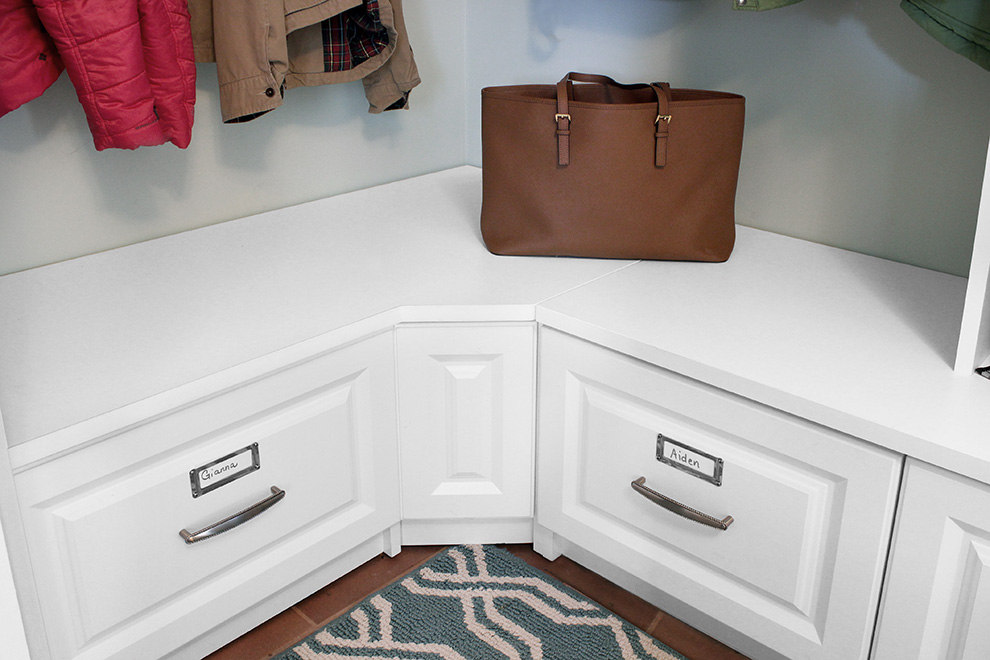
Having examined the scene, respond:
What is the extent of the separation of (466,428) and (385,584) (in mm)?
311

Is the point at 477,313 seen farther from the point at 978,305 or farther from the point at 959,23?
the point at 959,23

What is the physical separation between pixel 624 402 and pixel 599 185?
375 mm

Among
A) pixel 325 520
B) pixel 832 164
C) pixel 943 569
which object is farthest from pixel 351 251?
pixel 943 569

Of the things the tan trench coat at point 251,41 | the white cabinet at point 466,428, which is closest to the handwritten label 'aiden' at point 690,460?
the white cabinet at point 466,428

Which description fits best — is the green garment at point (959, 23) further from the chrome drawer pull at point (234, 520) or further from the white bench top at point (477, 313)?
the chrome drawer pull at point (234, 520)

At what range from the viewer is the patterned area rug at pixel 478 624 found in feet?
4.70

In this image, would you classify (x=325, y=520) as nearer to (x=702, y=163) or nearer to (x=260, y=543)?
(x=260, y=543)

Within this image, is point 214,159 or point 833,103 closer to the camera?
point 833,103

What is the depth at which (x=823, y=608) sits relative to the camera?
4.14 ft

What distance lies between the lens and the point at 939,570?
111 cm

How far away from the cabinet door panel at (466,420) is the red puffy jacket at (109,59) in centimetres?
51

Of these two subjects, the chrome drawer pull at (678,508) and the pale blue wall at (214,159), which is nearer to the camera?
the chrome drawer pull at (678,508)

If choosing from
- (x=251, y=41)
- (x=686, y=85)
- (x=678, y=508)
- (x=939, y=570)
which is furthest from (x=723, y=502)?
(x=251, y=41)

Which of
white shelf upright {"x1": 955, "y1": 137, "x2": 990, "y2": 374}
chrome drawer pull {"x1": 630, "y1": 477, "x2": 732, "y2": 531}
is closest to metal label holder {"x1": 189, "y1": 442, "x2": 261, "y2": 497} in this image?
chrome drawer pull {"x1": 630, "y1": 477, "x2": 732, "y2": 531}
